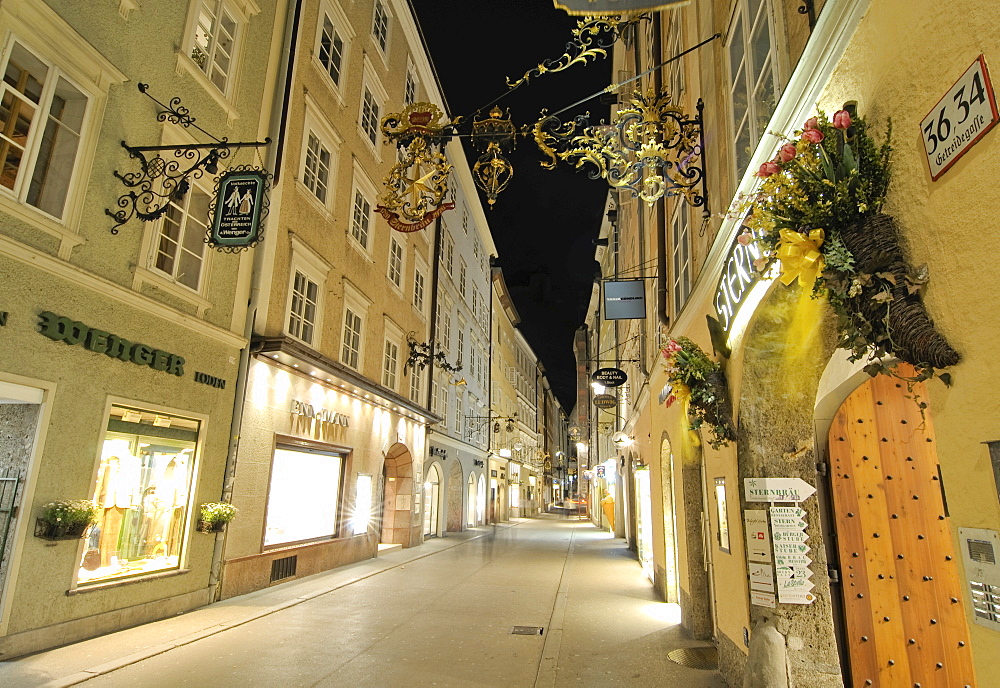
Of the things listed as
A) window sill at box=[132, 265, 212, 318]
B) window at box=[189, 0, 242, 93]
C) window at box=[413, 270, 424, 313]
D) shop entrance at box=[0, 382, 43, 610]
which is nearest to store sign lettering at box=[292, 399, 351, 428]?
window sill at box=[132, 265, 212, 318]

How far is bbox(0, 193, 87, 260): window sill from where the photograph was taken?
21.5 ft

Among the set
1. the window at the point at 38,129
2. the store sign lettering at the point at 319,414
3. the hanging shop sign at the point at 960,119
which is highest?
the window at the point at 38,129

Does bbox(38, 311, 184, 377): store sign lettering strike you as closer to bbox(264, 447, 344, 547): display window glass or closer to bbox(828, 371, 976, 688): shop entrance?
bbox(264, 447, 344, 547): display window glass

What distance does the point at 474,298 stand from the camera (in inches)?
1339

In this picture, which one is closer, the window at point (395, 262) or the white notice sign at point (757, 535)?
the white notice sign at point (757, 535)

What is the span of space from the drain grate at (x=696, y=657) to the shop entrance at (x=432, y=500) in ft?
54.2

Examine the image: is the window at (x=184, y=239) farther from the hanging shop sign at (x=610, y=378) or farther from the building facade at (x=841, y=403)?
the hanging shop sign at (x=610, y=378)

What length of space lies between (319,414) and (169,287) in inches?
213

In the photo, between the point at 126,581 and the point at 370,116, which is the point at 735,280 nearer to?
the point at 126,581

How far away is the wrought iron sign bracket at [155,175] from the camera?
7996mm

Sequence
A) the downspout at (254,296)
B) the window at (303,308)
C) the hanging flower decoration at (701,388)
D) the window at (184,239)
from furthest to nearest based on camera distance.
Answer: the window at (303,308) < the downspout at (254,296) < the window at (184,239) < the hanging flower decoration at (701,388)

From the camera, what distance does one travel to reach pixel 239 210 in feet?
27.2

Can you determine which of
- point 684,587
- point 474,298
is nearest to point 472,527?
point 474,298

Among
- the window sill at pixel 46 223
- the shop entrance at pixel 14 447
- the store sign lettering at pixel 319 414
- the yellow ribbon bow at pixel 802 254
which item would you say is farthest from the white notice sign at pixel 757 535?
the store sign lettering at pixel 319 414
